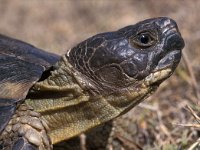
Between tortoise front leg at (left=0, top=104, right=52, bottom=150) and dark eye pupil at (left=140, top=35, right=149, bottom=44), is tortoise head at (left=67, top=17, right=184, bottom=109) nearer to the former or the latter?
dark eye pupil at (left=140, top=35, right=149, bottom=44)

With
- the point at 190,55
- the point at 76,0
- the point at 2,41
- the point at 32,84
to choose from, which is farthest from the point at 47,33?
the point at 32,84

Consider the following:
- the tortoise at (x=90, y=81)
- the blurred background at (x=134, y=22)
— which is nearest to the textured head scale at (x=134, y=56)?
the tortoise at (x=90, y=81)

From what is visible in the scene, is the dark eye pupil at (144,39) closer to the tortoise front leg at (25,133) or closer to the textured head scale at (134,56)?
the textured head scale at (134,56)

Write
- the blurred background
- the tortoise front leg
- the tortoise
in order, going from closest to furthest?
1. the tortoise front leg
2. the tortoise
3. the blurred background

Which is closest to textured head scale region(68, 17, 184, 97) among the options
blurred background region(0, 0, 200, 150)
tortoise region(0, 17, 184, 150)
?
tortoise region(0, 17, 184, 150)

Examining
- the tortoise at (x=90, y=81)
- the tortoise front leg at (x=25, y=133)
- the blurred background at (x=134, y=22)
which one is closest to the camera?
the tortoise front leg at (x=25, y=133)

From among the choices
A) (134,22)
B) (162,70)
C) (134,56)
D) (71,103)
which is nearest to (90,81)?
(71,103)

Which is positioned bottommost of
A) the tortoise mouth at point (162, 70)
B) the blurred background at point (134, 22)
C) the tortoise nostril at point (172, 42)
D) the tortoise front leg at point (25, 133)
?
the blurred background at point (134, 22)
